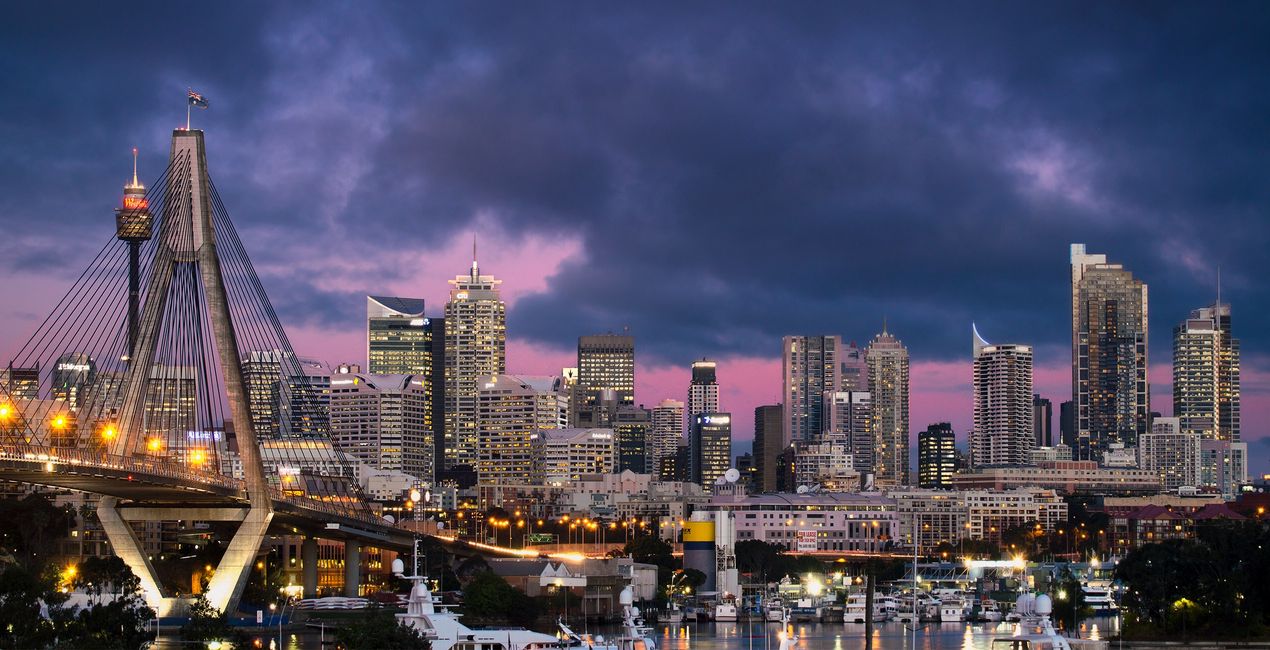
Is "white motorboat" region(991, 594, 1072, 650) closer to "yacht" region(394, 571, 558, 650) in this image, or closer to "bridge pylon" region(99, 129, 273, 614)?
"yacht" region(394, 571, 558, 650)

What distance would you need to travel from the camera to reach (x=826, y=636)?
89.3 metres

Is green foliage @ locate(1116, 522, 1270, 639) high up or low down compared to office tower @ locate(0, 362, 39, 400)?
down

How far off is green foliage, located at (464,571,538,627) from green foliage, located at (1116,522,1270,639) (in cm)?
2603

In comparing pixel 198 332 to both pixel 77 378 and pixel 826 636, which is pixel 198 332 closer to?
pixel 826 636

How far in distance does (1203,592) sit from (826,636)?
27.5 meters

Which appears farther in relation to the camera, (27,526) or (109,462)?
(27,526)

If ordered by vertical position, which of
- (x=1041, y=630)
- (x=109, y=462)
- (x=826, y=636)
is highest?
(x=109, y=462)

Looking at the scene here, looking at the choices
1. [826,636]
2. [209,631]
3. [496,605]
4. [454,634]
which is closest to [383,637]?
[454,634]

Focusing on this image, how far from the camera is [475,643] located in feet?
172

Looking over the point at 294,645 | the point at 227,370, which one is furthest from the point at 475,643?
the point at 227,370

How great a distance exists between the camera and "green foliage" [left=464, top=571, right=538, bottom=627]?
7912cm

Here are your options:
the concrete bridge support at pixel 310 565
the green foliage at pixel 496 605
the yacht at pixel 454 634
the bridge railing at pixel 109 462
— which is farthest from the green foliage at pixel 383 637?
the concrete bridge support at pixel 310 565

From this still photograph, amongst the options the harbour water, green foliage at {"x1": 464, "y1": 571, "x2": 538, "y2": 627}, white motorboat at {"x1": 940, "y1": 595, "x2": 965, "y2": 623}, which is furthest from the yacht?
white motorboat at {"x1": 940, "y1": 595, "x2": 965, "y2": 623}

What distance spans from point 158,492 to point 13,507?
102 feet
